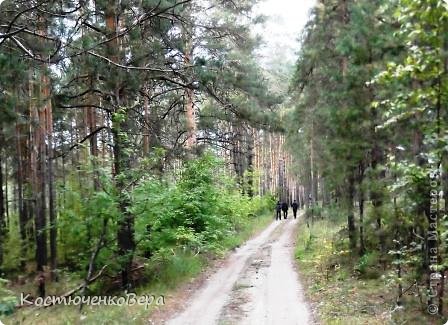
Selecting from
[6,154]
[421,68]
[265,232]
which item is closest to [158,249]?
[421,68]

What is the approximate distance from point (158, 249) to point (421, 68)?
8.22 metres

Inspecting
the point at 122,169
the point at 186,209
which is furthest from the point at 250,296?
the point at 122,169

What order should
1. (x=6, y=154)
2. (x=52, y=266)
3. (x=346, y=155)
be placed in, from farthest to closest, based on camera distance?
(x=6, y=154) → (x=52, y=266) → (x=346, y=155)

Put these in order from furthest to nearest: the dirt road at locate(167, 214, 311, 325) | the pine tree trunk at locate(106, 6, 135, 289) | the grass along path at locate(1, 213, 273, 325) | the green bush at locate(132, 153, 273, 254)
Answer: the green bush at locate(132, 153, 273, 254)
the pine tree trunk at locate(106, 6, 135, 289)
the dirt road at locate(167, 214, 311, 325)
the grass along path at locate(1, 213, 273, 325)

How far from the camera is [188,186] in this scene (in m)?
14.2

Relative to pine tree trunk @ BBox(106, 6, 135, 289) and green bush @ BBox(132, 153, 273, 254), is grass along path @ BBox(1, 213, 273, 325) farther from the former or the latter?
pine tree trunk @ BBox(106, 6, 135, 289)

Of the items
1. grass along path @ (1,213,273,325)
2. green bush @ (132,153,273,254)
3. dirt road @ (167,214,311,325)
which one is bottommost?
dirt road @ (167,214,311,325)

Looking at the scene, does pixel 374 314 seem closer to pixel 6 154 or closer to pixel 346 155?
pixel 346 155

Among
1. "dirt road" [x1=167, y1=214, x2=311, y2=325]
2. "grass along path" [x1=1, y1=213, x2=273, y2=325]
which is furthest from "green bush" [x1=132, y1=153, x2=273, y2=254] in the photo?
"dirt road" [x1=167, y1=214, x2=311, y2=325]

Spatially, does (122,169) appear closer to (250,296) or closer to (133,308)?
(133,308)

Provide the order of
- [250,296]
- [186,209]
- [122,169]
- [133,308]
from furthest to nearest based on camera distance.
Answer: [186,209] < [250,296] < [122,169] < [133,308]

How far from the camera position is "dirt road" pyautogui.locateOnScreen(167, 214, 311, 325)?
338 inches

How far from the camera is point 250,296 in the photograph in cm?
1033

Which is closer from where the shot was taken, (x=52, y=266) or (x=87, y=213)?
(x=87, y=213)
